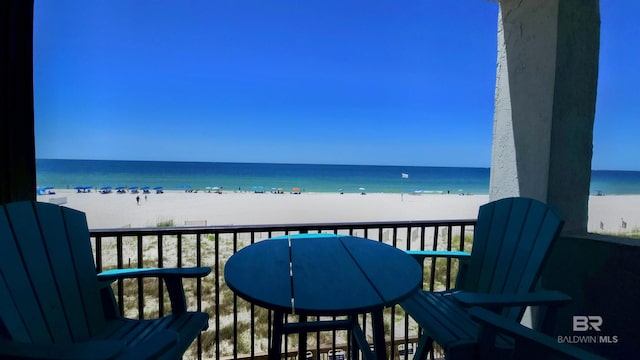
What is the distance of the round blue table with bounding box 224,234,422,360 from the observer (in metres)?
0.93

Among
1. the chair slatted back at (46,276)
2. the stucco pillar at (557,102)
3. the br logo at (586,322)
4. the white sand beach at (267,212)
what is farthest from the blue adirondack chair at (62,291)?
the white sand beach at (267,212)

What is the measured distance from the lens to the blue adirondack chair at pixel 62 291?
103 cm

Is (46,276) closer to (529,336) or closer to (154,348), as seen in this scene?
(154,348)

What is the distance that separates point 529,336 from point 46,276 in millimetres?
1792

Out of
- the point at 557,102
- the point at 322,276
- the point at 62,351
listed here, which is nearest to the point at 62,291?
the point at 62,351

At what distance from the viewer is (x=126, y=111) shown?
1179 inches

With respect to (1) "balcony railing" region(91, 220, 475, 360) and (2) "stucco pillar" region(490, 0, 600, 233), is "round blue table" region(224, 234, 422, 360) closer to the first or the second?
(1) "balcony railing" region(91, 220, 475, 360)

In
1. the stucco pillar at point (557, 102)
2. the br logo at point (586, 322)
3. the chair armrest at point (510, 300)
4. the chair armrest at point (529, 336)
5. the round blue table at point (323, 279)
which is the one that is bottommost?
the br logo at point (586, 322)

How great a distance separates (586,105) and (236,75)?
71.9 ft

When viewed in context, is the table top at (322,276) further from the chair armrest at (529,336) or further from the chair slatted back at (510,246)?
the chair slatted back at (510,246)

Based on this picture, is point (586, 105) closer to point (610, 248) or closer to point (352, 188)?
point (610, 248)

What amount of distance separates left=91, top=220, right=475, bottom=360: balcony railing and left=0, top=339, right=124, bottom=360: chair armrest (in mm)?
966

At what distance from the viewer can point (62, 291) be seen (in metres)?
1.24

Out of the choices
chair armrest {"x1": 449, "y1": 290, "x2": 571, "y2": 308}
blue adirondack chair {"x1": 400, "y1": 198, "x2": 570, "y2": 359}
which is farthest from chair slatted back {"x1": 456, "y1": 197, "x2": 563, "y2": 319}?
chair armrest {"x1": 449, "y1": 290, "x2": 571, "y2": 308}
